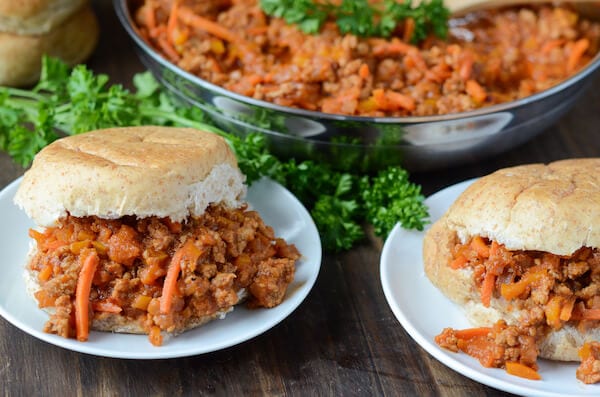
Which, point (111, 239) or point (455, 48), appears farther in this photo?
point (455, 48)

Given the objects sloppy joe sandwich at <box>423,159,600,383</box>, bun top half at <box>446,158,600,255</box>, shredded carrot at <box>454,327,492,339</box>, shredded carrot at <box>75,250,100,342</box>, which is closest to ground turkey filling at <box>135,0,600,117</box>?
bun top half at <box>446,158,600,255</box>

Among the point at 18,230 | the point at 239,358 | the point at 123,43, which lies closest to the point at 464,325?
the point at 239,358

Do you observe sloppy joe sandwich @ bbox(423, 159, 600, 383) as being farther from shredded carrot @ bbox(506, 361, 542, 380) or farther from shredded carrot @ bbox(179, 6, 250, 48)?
shredded carrot @ bbox(179, 6, 250, 48)

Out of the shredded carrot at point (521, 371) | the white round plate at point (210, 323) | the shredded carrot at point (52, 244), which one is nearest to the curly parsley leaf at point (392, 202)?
the white round plate at point (210, 323)

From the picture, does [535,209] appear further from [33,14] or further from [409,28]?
[33,14]

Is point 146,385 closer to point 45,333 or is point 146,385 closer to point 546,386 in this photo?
point 45,333

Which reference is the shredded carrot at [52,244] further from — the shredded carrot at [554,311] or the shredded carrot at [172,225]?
the shredded carrot at [554,311]

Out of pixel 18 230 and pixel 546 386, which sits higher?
pixel 546 386
